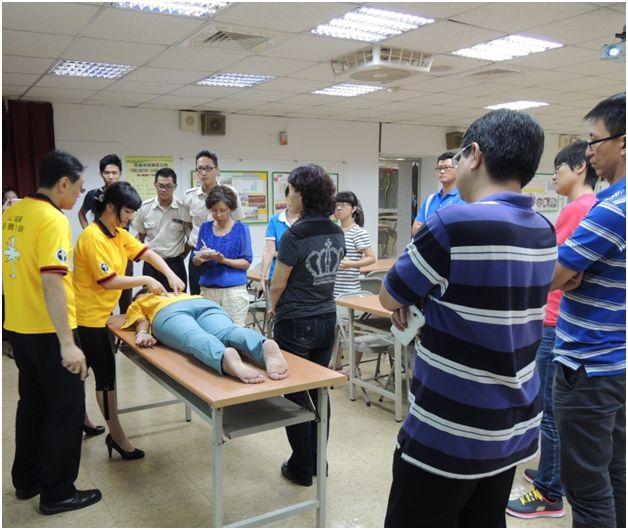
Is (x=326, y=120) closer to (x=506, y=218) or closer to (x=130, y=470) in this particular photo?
(x=130, y=470)

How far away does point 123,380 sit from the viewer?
13.7 feet

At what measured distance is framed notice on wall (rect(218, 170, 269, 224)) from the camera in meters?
7.26

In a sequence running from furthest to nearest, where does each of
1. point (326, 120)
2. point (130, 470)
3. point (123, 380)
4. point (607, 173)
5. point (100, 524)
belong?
point (326, 120) < point (123, 380) < point (130, 470) < point (100, 524) < point (607, 173)

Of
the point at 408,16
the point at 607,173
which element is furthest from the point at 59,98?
the point at 607,173

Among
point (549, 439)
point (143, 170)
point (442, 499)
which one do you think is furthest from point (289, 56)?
point (442, 499)

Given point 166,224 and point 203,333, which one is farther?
point 166,224

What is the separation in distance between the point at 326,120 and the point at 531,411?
23.3ft

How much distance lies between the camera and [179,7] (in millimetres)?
3246

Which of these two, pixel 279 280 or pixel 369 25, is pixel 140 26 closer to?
pixel 369 25

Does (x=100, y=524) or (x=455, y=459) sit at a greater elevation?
(x=455, y=459)

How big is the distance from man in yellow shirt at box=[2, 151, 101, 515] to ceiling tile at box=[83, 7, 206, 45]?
153 cm

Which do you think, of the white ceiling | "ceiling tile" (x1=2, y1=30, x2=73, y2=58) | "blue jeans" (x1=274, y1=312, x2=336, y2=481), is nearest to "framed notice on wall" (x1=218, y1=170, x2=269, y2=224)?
the white ceiling

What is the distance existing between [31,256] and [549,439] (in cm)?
240

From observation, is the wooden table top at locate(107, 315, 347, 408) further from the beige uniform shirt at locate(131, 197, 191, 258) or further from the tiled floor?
the beige uniform shirt at locate(131, 197, 191, 258)
